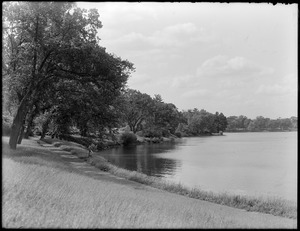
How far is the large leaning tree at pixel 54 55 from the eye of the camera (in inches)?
1047

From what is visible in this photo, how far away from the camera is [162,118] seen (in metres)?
132

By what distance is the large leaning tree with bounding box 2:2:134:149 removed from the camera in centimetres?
2659

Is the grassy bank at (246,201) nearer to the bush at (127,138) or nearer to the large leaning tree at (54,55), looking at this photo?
the large leaning tree at (54,55)

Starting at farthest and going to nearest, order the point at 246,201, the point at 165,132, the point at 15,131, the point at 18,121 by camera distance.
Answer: the point at 165,132 < the point at 18,121 < the point at 15,131 < the point at 246,201

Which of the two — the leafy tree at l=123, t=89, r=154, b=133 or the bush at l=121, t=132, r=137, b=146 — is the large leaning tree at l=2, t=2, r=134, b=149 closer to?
the bush at l=121, t=132, r=137, b=146

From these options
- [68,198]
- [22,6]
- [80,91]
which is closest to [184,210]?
[68,198]

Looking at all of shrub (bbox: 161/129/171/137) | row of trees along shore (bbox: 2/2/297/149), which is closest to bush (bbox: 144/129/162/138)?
shrub (bbox: 161/129/171/137)

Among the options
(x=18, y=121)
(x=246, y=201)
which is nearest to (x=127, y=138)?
(x=18, y=121)

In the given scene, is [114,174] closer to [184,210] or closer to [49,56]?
[49,56]

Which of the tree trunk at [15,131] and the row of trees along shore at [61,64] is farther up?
the row of trees along shore at [61,64]

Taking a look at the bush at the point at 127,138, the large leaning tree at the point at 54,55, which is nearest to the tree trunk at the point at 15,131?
the large leaning tree at the point at 54,55

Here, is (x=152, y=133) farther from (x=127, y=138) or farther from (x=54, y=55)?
(x=54, y=55)

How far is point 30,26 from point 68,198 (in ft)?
66.6

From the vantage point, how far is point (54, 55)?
92.6 ft
